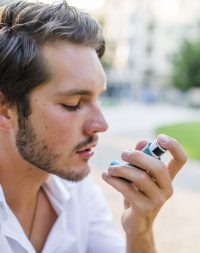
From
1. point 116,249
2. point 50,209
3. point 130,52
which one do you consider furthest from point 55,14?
point 130,52

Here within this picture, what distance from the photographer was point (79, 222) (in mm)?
2275

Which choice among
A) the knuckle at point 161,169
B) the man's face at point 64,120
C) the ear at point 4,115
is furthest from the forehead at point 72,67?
the knuckle at point 161,169

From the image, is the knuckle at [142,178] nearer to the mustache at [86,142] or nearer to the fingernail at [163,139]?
the fingernail at [163,139]

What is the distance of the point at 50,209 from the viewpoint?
2.30 m

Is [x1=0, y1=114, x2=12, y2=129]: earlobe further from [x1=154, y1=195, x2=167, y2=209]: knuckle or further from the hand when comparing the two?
[x1=154, y1=195, x2=167, y2=209]: knuckle

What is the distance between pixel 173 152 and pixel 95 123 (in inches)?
13.5

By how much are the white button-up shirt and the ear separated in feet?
1.28

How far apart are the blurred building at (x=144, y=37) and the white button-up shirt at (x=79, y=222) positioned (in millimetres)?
66734

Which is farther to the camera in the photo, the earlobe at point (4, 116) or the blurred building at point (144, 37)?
the blurred building at point (144, 37)

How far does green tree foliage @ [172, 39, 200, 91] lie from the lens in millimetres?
51406

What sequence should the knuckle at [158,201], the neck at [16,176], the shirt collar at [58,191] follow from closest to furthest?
the knuckle at [158,201] < the neck at [16,176] < the shirt collar at [58,191]

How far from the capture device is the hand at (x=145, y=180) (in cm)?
176

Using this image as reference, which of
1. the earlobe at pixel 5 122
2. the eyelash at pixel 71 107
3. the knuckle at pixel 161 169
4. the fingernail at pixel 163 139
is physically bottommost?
the knuckle at pixel 161 169

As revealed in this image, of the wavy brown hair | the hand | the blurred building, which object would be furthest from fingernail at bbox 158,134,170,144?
the blurred building
